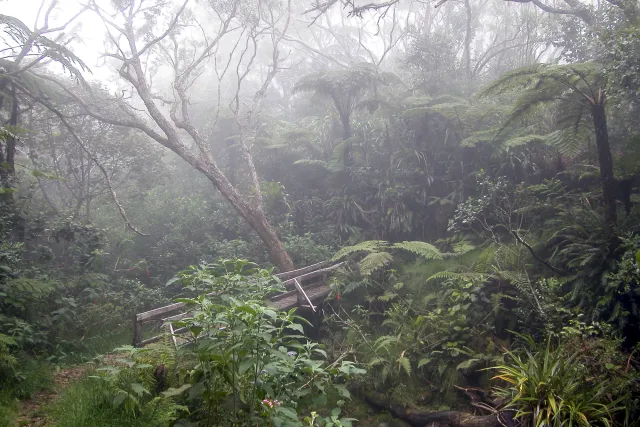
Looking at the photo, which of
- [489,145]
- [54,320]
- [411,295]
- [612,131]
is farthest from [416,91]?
[54,320]

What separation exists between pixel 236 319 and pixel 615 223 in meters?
5.77

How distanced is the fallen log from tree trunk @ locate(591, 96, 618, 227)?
11.1 ft

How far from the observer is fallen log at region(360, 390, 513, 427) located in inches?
186

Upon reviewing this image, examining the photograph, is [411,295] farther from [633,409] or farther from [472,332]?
[633,409]

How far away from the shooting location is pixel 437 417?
5.54 metres

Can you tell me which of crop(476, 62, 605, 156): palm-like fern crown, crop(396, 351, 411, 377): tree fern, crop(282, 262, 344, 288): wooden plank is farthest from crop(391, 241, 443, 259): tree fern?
crop(476, 62, 605, 156): palm-like fern crown

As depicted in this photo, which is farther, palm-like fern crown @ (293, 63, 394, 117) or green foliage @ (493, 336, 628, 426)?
palm-like fern crown @ (293, 63, 394, 117)

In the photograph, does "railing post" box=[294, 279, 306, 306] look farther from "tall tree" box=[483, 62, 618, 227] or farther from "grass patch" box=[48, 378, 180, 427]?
"tall tree" box=[483, 62, 618, 227]

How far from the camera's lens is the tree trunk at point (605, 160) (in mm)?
5953

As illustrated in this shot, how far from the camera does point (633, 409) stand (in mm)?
4078

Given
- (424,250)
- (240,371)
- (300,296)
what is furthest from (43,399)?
(424,250)

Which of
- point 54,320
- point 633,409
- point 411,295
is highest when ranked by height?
point 54,320

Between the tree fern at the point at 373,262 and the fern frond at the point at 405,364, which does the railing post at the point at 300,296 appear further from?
the fern frond at the point at 405,364

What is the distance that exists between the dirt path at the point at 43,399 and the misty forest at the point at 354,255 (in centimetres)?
5
